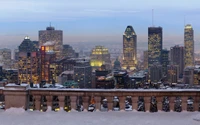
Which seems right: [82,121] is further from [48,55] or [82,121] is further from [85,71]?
[48,55]

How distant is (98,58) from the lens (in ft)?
609

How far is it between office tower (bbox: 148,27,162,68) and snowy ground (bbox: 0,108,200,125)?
155642 mm

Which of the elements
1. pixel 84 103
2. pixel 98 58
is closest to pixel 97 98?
pixel 84 103

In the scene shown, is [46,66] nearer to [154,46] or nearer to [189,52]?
[154,46]

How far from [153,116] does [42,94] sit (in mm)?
2538

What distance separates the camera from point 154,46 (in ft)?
603

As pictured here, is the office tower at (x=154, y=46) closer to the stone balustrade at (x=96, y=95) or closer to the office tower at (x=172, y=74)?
the office tower at (x=172, y=74)

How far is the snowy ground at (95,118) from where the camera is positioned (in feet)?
23.5

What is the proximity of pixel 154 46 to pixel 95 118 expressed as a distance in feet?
587

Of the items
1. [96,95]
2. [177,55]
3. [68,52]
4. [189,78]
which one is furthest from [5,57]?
[96,95]

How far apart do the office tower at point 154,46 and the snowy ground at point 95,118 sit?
15564cm

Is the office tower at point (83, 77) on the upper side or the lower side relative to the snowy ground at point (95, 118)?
lower

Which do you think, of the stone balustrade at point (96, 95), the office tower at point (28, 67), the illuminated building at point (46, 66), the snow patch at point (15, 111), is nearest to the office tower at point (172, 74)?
the illuminated building at point (46, 66)

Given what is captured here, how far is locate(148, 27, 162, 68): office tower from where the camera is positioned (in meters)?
170
